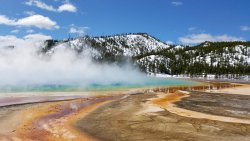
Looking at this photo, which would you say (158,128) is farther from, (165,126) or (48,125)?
(48,125)

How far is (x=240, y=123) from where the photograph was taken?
2759 cm

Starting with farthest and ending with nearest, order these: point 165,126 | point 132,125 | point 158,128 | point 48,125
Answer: point 48,125
point 132,125
point 165,126
point 158,128

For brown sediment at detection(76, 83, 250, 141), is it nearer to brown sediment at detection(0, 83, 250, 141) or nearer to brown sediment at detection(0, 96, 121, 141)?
brown sediment at detection(0, 83, 250, 141)

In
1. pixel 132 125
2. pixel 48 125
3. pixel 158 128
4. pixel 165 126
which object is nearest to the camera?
pixel 158 128

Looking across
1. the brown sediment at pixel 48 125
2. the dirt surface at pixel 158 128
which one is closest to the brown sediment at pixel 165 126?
the dirt surface at pixel 158 128

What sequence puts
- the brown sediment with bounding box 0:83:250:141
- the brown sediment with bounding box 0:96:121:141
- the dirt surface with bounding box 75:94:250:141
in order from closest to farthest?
the dirt surface with bounding box 75:94:250:141 < the brown sediment with bounding box 0:83:250:141 < the brown sediment with bounding box 0:96:121:141

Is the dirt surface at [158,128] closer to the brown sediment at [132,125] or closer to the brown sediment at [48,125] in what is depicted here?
the brown sediment at [132,125]

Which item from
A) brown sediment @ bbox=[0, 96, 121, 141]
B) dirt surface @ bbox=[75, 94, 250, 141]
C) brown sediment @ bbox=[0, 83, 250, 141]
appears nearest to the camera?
dirt surface @ bbox=[75, 94, 250, 141]

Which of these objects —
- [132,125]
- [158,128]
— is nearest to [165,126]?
[158,128]

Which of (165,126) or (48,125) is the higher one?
(165,126)

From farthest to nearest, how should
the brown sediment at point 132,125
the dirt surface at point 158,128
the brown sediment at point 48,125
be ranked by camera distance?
the brown sediment at point 48,125 < the brown sediment at point 132,125 < the dirt surface at point 158,128

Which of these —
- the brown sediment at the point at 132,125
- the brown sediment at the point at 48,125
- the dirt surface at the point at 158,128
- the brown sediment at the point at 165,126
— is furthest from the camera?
the brown sediment at the point at 48,125

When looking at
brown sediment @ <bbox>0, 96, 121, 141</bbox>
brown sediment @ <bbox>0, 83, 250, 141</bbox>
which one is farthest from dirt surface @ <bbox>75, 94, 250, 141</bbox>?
brown sediment @ <bbox>0, 96, 121, 141</bbox>

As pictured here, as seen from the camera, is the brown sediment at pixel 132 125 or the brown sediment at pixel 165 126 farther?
the brown sediment at pixel 132 125
